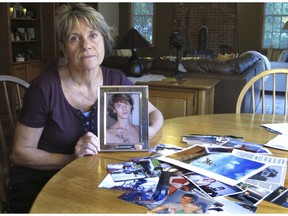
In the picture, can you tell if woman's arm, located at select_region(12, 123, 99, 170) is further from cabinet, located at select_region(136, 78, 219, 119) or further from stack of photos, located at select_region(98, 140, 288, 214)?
cabinet, located at select_region(136, 78, 219, 119)

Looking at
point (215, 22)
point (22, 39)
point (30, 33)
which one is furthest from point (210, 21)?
point (22, 39)

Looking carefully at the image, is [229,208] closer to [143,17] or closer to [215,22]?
[215,22]

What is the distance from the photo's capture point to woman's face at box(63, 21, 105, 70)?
4.82 feet

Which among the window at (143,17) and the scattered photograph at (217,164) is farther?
the window at (143,17)

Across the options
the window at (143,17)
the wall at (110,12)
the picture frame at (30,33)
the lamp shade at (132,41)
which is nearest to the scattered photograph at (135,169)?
the lamp shade at (132,41)

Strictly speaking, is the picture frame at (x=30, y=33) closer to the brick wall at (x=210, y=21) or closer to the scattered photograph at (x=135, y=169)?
the brick wall at (x=210, y=21)

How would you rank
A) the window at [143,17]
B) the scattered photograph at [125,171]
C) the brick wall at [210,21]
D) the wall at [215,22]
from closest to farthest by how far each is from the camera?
the scattered photograph at [125,171], the wall at [215,22], the brick wall at [210,21], the window at [143,17]

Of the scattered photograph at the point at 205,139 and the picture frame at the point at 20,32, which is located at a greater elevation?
the picture frame at the point at 20,32

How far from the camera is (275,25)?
846 centimetres

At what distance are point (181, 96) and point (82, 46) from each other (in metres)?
1.78

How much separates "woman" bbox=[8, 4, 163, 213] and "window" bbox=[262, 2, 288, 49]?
7.75m

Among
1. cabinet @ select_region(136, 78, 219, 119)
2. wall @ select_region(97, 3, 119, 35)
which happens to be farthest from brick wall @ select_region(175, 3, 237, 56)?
cabinet @ select_region(136, 78, 219, 119)

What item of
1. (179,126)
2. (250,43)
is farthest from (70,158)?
(250,43)

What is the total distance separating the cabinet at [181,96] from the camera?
3.08 m
